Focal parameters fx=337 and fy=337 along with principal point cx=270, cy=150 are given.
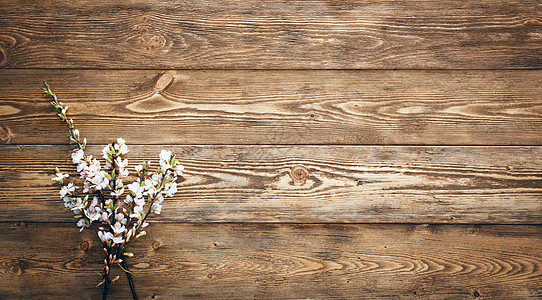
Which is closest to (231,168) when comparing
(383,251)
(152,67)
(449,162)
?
(152,67)

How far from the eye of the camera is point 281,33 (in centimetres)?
94

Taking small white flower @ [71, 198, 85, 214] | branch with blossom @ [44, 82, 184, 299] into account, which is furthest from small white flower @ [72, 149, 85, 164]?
small white flower @ [71, 198, 85, 214]

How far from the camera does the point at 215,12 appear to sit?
0.94 m

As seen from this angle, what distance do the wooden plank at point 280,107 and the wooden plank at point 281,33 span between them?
0.04 metres

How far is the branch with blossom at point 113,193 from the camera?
2.91 ft

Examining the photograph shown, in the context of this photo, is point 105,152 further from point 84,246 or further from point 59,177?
point 84,246

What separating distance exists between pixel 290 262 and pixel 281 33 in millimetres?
639

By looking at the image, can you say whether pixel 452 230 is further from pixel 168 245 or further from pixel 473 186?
pixel 168 245

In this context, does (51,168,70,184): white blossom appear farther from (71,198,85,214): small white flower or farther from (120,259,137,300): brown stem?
(120,259,137,300): brown stem

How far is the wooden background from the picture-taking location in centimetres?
93

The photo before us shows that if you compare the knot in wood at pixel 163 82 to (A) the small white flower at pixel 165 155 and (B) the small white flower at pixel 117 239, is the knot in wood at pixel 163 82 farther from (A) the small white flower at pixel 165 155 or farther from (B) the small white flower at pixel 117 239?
(B) the small white flower at pixel 117 239

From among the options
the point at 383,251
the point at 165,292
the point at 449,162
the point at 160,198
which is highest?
the point at 449,162

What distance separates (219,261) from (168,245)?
149 millimetres

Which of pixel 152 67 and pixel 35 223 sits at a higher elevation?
pixel 152 67
